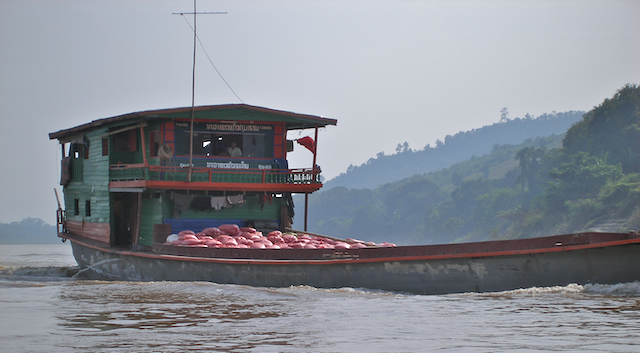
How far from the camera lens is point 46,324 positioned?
394 inches

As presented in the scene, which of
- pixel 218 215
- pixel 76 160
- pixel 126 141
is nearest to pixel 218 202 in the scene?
pixel 218 215

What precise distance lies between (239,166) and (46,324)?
871 cm

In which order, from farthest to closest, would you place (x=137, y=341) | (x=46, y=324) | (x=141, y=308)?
1. (x=141, y=308)
2. (x=46, y=324)
3. (x=137, y=341)

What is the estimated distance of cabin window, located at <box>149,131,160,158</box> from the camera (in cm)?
1777

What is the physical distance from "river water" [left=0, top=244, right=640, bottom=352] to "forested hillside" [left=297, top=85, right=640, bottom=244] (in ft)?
152

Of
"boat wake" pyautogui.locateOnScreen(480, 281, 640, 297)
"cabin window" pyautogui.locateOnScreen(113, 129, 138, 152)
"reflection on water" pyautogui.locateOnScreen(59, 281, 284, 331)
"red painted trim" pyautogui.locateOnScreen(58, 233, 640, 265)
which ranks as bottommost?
"reflection on water" pyautogui.locateOnScreen(59, 281, 284, 331)

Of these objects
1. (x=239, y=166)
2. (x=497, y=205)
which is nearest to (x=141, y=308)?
(x=239, y=166)

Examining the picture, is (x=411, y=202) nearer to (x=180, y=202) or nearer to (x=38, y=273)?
(x=38, y=273)

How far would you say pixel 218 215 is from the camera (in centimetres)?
1806

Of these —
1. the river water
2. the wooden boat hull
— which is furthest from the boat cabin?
the river water

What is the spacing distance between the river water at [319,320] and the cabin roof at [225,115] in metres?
4.90

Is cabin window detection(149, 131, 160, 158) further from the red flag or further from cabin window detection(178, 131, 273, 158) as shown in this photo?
the red flag

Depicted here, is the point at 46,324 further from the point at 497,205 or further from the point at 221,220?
the point at 497,205

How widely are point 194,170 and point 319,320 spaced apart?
7.68 m
